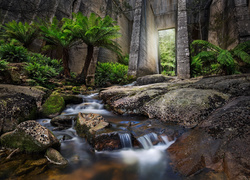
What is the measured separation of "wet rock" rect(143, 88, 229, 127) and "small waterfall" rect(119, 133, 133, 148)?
3.17 feet

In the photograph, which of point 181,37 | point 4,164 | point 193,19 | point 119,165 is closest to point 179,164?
point 119,165

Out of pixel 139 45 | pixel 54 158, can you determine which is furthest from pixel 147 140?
pixel 139 45

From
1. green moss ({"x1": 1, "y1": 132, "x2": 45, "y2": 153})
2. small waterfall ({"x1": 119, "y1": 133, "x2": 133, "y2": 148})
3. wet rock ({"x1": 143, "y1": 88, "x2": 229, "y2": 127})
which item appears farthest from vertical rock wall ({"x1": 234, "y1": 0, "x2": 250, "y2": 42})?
green moss ({"x1": 1, "y1": 132, "x2": 45, "y2": 153})

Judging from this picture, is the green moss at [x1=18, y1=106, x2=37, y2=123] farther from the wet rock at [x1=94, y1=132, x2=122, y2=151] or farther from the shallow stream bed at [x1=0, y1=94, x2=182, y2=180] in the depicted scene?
the wet rock at [x1=94, y1=132, x2=122, y2=151]

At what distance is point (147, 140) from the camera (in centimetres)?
209

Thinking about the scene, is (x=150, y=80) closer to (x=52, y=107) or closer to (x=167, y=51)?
(x=52, y=107)

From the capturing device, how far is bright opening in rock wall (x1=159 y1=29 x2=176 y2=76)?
51.0 ft

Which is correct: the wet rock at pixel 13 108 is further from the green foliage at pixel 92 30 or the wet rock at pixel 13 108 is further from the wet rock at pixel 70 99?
the green foliage at pixel 92 30

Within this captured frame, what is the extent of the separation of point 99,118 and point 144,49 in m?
6.20

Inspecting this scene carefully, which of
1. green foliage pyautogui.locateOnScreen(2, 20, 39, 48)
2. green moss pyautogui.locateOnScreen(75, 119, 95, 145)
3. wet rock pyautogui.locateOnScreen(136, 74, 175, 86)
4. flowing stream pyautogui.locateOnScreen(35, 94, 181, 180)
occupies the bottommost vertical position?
flowing stream pyautogui.locateOnScreen(35, 94, 181, 180)

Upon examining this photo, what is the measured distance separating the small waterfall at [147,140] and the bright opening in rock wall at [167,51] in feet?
44.2

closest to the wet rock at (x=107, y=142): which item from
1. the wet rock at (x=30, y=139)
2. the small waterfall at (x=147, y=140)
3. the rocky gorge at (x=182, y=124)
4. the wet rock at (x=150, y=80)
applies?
the rocky gorge at (x=182, y=124)

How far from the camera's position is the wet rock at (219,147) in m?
1.31

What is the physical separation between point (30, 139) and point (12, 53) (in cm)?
560
